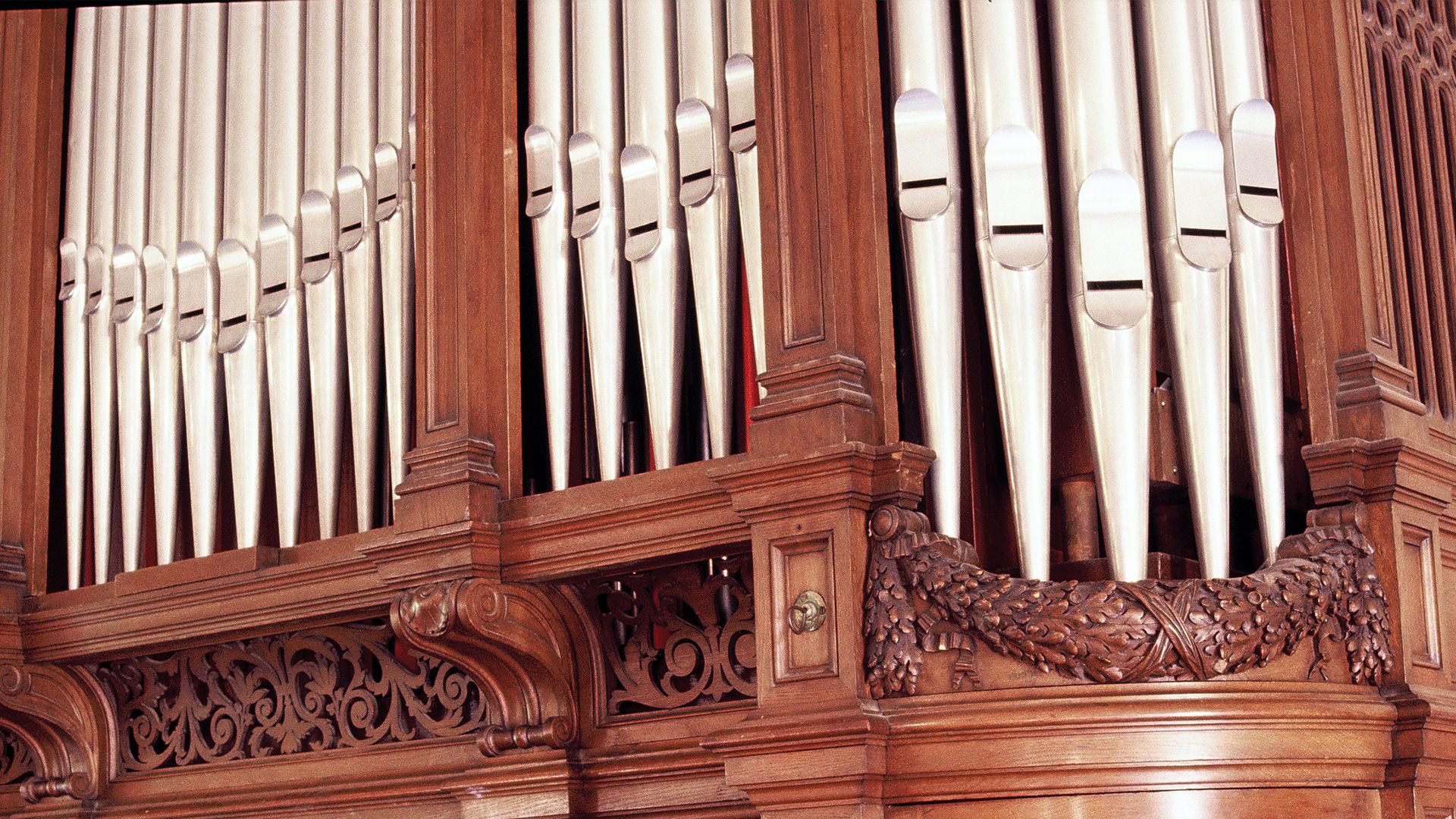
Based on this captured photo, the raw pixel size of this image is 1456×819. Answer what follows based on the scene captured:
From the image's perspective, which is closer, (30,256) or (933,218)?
(933,218)

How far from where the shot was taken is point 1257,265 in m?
4.54

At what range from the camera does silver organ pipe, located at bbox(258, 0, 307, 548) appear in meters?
5.73

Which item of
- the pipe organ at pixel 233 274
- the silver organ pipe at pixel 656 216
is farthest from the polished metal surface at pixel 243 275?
the silver organ pipe at pixel 656 216

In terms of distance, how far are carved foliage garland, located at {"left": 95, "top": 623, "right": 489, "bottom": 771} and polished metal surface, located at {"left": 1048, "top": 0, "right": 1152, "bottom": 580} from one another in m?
1.94

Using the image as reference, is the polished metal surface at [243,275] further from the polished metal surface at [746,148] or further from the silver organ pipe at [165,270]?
the polished metal surface at [746,148]

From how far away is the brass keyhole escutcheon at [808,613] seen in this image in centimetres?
428

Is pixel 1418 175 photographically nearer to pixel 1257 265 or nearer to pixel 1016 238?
pixel 1257 265

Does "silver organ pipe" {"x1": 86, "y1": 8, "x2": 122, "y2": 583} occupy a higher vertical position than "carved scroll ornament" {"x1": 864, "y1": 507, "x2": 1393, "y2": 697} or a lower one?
higher

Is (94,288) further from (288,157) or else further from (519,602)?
(519,602)

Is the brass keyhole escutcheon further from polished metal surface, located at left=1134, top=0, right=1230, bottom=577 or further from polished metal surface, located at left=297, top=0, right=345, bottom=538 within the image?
polished metal surface, located at left=297, top=0, right=345, bottom=538

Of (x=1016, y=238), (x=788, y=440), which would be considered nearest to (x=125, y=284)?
(x=788, y=440)

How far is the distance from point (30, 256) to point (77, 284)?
21 cm

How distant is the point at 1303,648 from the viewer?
424 centimetres

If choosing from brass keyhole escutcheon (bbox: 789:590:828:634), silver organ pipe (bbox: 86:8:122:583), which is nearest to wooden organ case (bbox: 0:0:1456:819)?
brass keyhole escutcheon (bbox: 789:590:828:634)
